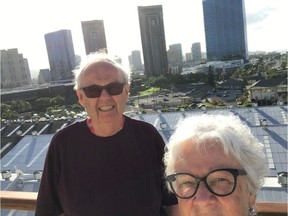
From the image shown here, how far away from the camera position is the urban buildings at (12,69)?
5059cm

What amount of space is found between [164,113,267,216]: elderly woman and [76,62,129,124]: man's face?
36 cm

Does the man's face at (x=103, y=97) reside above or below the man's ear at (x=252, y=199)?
above

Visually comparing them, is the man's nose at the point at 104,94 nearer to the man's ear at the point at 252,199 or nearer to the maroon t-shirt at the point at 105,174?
the maroon t-shirt at the point at 105,174

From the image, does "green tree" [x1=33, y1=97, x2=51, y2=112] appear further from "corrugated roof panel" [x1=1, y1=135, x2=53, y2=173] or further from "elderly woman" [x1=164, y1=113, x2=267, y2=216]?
"elderly woman" [x1=164, y1=113, x2=267, y2=216]

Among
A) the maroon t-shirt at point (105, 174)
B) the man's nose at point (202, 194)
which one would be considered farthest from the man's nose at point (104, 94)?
the man's nose at point (202, 194)

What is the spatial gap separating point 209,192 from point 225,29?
68.9 m

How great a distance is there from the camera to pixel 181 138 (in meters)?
0.86

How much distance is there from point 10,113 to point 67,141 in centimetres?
2413

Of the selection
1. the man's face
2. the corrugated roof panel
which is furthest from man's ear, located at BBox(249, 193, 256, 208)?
the corrugated roof panel

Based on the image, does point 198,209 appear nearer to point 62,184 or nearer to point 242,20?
point 62,184

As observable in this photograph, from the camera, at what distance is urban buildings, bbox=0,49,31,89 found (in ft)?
166

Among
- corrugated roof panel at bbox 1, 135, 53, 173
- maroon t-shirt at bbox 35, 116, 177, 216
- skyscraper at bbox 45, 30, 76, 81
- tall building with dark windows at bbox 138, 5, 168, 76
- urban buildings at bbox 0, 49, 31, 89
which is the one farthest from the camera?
skyscraper at bbox 45, 30, 76, 81

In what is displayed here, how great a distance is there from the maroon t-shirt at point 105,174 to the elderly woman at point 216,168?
11.1 inches

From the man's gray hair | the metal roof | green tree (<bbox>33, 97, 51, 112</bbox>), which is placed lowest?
green tree (<bbox>33, 97, 51, 112</bbox>)
